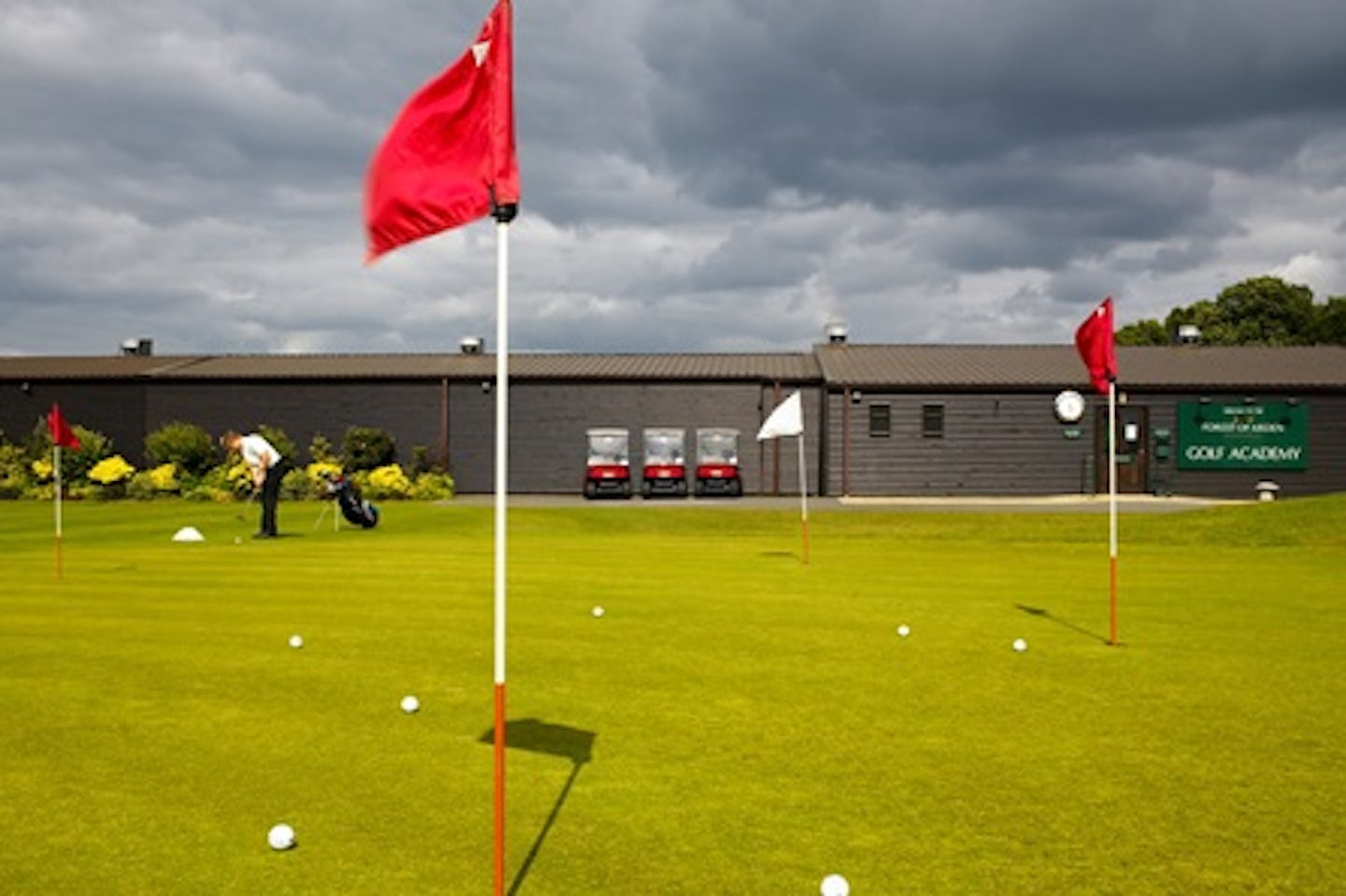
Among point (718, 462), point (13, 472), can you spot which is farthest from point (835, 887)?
point (13, 472)

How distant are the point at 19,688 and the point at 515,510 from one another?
85.7 feet

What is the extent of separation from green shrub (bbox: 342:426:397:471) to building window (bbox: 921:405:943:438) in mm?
22860

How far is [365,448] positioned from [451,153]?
139 ft

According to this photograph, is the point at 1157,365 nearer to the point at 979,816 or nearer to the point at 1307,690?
the point at 1307,690

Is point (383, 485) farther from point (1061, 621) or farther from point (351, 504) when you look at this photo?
point (1061, 621)

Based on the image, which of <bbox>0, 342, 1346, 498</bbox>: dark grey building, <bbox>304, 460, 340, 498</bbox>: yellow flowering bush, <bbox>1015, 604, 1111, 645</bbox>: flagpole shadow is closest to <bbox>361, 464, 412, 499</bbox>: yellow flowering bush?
<bbox>304, 460, 340, 498</bbox>: yellow flowering bush

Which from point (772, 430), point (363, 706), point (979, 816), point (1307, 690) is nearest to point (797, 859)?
point (979, 816)

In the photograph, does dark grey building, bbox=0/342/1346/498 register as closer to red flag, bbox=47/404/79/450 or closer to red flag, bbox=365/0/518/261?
red flag, bbox=47/404/79/450

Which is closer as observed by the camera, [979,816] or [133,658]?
[979,816]

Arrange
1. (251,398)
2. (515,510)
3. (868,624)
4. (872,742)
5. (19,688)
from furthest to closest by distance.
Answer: (251,398) → (515,510) → (868,624) → (19,688) → (872,742)

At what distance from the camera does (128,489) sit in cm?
4212

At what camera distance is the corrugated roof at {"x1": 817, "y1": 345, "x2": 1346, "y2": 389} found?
46.1 metres

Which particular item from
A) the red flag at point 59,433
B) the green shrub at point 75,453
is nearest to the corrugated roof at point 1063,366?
the green shrub at point 75,453

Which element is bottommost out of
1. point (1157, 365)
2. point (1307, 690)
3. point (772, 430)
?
point (1307, 690)
